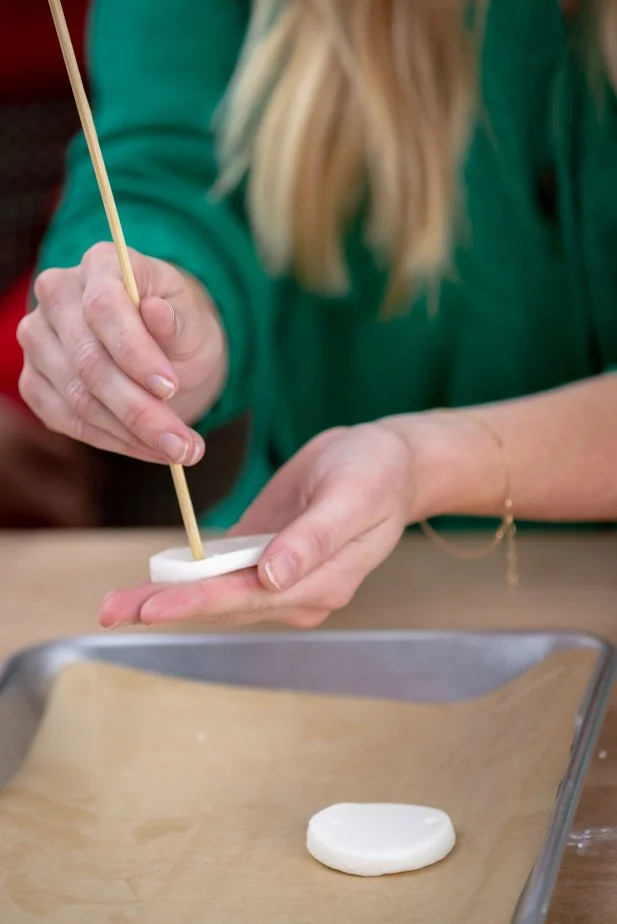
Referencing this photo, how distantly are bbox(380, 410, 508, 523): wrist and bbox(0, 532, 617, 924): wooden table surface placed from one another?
0.05 m

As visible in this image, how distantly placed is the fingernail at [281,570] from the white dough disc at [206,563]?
2 cm

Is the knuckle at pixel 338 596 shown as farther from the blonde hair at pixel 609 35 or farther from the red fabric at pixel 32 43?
the red fabric at pixel 32 43

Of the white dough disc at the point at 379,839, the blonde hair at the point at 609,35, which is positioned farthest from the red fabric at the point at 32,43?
the white dough disc at the point at 379,839

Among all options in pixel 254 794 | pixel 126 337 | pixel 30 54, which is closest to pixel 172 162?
pixel 126 337

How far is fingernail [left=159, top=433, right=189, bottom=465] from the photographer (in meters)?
0.50

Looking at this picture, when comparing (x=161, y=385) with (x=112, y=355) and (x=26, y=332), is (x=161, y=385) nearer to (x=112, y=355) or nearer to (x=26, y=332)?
(x=112, y=355)

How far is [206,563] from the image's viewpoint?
51 centimetres

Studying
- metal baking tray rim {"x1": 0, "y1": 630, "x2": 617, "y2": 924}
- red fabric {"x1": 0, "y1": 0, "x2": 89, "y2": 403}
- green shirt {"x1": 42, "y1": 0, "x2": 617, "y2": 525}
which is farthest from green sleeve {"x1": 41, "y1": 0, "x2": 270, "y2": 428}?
red fabric {"x1": 0, "y1": 0, "x2": 89, "y2": 403}

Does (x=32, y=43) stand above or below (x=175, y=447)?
above

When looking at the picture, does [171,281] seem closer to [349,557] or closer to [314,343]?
[349,557]

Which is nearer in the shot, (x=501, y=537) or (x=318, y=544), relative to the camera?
(x=318, y=544)

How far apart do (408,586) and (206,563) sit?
9.6 inches

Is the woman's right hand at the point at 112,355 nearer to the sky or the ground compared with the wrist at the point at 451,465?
nearer to the sky

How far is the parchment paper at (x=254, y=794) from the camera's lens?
43 cm
